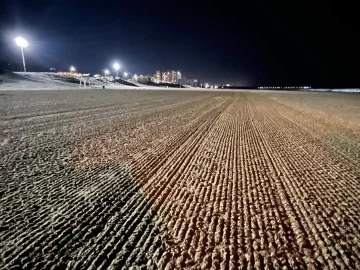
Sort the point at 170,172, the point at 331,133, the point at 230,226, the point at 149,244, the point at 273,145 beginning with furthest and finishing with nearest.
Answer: the point at 331,133
the point at 273,145
the point at 170,172
the point at 230,226
the point at 149,244

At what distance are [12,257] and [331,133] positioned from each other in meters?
9.05

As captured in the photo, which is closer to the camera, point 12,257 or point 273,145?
point 12,257

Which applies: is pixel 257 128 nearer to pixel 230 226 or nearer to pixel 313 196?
pixel 313 196

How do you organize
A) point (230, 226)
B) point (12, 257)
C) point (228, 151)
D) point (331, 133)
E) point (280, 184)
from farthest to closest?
point (331, 133) → point (228, 151) → point (280, 184) → point (230, 226) → point (12, 257)

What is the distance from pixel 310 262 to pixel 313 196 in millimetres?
1455

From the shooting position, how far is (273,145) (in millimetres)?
6316

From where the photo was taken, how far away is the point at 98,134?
23.5ft

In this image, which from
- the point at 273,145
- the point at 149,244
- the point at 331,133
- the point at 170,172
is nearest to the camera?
the point at 149,244

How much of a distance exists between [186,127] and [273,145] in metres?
3.25

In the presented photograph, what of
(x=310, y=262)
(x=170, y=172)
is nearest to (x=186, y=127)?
(x=170, y=172)

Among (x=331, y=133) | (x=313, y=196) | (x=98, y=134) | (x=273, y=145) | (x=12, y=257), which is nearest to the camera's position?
(x=12, y=257)

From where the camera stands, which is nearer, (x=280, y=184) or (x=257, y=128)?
(x=280, y=184)

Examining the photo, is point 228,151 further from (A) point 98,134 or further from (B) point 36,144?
(B) point 36,144

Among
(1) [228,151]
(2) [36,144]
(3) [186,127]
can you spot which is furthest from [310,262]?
(3) [186,127]
